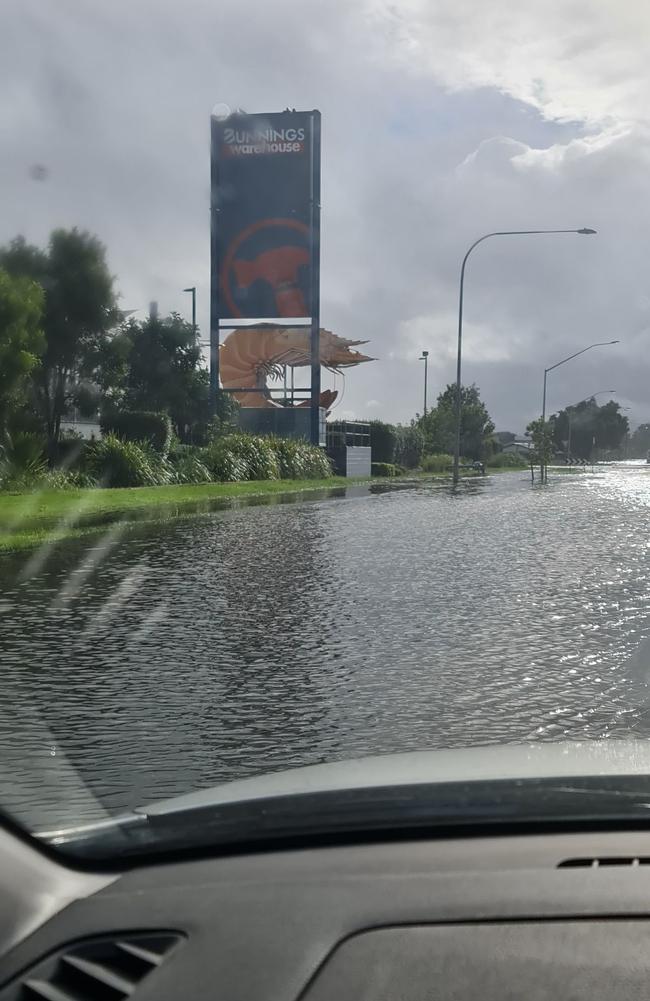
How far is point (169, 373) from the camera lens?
54406 millimetres

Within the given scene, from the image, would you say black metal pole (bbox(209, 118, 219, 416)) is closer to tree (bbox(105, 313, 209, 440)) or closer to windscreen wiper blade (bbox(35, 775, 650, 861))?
tree (bbox(105, 313, 209, 440))

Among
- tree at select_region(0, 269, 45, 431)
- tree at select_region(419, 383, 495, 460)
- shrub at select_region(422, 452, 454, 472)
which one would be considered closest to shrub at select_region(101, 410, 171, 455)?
tree at select_region(0, 269, 45, 431)

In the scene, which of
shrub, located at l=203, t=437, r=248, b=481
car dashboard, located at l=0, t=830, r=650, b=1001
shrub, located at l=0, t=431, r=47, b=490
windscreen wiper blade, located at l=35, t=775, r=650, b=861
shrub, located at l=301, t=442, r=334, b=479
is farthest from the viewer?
shrub, located at l=301, t=442, r=334, b=479

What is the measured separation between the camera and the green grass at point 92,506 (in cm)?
1761

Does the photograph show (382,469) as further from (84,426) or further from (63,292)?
(63,292)

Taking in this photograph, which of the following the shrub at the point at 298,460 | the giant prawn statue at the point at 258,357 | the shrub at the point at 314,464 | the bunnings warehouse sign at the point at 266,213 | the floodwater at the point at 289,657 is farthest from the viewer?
the giant prawn statue at the point at 258,357

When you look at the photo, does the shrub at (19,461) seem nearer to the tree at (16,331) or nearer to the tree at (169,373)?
the tree at (16,331)

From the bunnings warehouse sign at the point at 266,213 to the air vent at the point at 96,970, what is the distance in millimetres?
49333

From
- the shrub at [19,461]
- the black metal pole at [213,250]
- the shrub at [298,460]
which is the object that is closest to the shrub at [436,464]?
the black metal pole at [213,250]

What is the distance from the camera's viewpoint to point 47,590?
1138 centimetres

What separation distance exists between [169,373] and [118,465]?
24.5m

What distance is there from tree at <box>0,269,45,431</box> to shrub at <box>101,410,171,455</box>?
8493 millimetres

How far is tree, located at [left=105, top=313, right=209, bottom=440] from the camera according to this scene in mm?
53406

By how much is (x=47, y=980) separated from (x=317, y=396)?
48.3m
